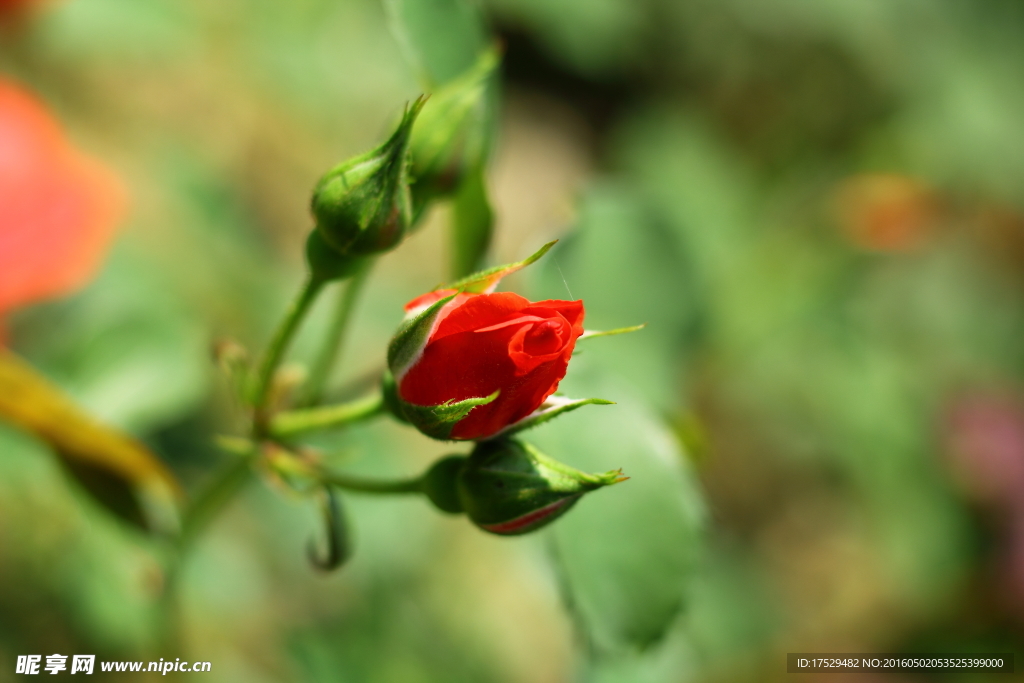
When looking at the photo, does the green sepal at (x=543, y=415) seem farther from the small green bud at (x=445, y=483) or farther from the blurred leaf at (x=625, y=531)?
the blurred leaf at (x=625, y=531)

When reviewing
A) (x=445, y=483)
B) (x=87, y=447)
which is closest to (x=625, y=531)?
(x=445, y=483)

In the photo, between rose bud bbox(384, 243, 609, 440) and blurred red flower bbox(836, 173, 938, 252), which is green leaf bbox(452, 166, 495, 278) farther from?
blurred red flower bbox(836, 173, 938, 252)

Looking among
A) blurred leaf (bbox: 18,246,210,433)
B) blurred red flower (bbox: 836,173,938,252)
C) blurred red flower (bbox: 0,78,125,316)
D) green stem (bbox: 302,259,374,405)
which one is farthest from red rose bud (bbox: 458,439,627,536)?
blurred red flower (bbox: 836,173,938,252)

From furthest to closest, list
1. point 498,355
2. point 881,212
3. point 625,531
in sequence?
point 881,212
point 625,531
point 498,355

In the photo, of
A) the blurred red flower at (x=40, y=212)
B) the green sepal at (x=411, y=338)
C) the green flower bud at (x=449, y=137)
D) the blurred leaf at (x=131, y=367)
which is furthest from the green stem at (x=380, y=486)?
the blurred red flower at (x=40, y=212)

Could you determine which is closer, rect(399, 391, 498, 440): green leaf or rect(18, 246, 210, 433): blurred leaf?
rect(399, 391, 498, 440): green leaf

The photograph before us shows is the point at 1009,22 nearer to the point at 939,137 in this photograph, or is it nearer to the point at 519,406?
the point at 939,137

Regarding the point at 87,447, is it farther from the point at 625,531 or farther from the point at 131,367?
the point at 625,531
